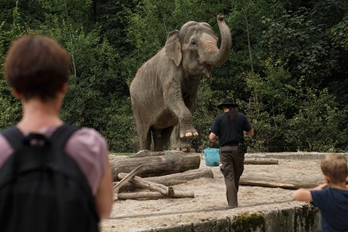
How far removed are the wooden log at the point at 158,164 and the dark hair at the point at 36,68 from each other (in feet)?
25.9

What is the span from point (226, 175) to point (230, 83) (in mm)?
17034

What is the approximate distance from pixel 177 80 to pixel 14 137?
972 centimetres

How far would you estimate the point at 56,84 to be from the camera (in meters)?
2.49

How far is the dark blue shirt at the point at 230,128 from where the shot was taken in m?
8.20

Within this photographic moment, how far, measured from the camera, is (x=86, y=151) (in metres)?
2.41

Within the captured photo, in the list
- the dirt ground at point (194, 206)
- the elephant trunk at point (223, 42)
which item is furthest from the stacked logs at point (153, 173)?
the elephant trunk at point (223, 42)

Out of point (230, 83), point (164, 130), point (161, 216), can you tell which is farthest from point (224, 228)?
point (230, 83)

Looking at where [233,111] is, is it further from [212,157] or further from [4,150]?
[4,150]

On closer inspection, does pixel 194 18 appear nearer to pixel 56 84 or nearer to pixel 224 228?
pixel 224 228

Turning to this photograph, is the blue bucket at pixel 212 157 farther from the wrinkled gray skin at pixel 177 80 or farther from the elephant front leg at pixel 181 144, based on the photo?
the elephant front leg at pixel 181 144

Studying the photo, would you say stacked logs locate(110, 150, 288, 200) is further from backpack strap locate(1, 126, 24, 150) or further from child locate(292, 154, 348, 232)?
backpack strap locate(1, 126, 24, 150)

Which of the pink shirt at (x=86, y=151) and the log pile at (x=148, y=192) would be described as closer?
the pink shirt at (x=86, y=151)

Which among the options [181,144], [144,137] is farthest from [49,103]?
[144,137]

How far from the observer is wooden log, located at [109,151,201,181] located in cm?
1044
